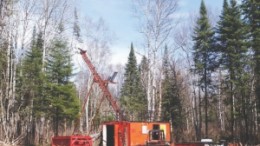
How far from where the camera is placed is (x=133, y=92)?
55531 millimetres

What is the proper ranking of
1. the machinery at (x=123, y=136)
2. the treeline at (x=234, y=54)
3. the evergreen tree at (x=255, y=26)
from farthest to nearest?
the treeline at (x=234, y=54) < the evergreen tree at (x=255, y=26) < the machinery at (x=123, y=136)

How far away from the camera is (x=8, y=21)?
27.0m

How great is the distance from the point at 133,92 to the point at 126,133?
118 feet

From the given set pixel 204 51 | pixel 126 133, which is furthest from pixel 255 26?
pixel 126 133

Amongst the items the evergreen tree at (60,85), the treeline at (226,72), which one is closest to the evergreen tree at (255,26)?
the treeline at (226,72)

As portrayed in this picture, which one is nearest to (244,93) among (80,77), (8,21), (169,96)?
(169,96)

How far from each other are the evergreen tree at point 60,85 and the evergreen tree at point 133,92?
62.8 feet

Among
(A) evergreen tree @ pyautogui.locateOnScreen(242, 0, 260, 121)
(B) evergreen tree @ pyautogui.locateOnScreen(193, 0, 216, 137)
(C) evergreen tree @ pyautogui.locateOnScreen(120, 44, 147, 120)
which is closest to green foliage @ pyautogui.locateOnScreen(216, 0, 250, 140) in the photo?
(A) evergreen tree @ pyautogui.locateOnScreen(242, 0, 260, 121)

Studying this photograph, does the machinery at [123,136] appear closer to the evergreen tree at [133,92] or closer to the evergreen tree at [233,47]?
the evergreen tree at [233,47]

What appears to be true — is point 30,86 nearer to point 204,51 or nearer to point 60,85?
point 60,85

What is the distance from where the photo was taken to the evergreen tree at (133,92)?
51.0 metres

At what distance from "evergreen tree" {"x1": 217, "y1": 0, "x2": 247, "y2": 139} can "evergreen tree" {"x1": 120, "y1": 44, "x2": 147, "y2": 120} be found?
18.7 m

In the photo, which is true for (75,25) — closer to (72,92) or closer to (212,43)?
(72,92)

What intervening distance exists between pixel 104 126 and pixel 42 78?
1312cm
